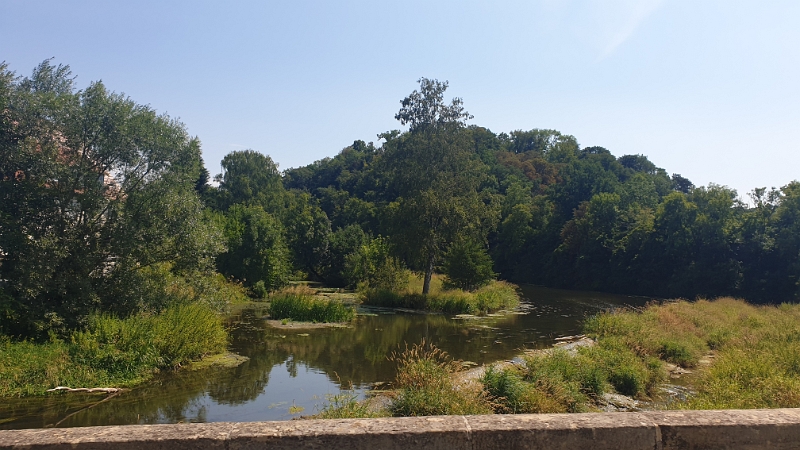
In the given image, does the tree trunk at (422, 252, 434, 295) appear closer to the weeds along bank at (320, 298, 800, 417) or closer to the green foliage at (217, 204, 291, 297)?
the green foliage at (217, 204, 291, 297)

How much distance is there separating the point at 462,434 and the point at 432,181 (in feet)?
102

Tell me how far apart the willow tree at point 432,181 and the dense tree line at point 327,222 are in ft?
0.33

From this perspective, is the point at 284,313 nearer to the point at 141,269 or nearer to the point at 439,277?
the point at 141,269

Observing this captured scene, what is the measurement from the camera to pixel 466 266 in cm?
3441

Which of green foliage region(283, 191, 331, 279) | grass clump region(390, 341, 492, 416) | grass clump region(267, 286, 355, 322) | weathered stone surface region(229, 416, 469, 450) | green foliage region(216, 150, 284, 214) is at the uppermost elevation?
green foliage region(216, 150, 284, 214)

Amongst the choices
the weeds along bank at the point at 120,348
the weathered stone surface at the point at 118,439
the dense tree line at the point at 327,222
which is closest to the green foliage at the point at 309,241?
the dense tree line at the point at 327,222

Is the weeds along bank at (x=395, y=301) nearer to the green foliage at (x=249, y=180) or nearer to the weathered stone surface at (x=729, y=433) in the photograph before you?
the weathered stone surface at (x=729, y=433)

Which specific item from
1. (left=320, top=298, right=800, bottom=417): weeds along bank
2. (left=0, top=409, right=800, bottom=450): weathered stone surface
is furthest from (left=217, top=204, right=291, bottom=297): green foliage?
(left=0, top=409, right=800, bottom=450): weathered stone surface

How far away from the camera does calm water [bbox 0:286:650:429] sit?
1107 cm

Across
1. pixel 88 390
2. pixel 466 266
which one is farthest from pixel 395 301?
pixel 88 390

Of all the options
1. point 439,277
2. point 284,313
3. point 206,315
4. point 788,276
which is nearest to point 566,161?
point 788,276

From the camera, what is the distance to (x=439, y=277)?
3831 cm

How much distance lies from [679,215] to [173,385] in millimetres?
51591

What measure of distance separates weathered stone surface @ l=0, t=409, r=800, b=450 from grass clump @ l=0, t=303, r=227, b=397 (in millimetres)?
9601
